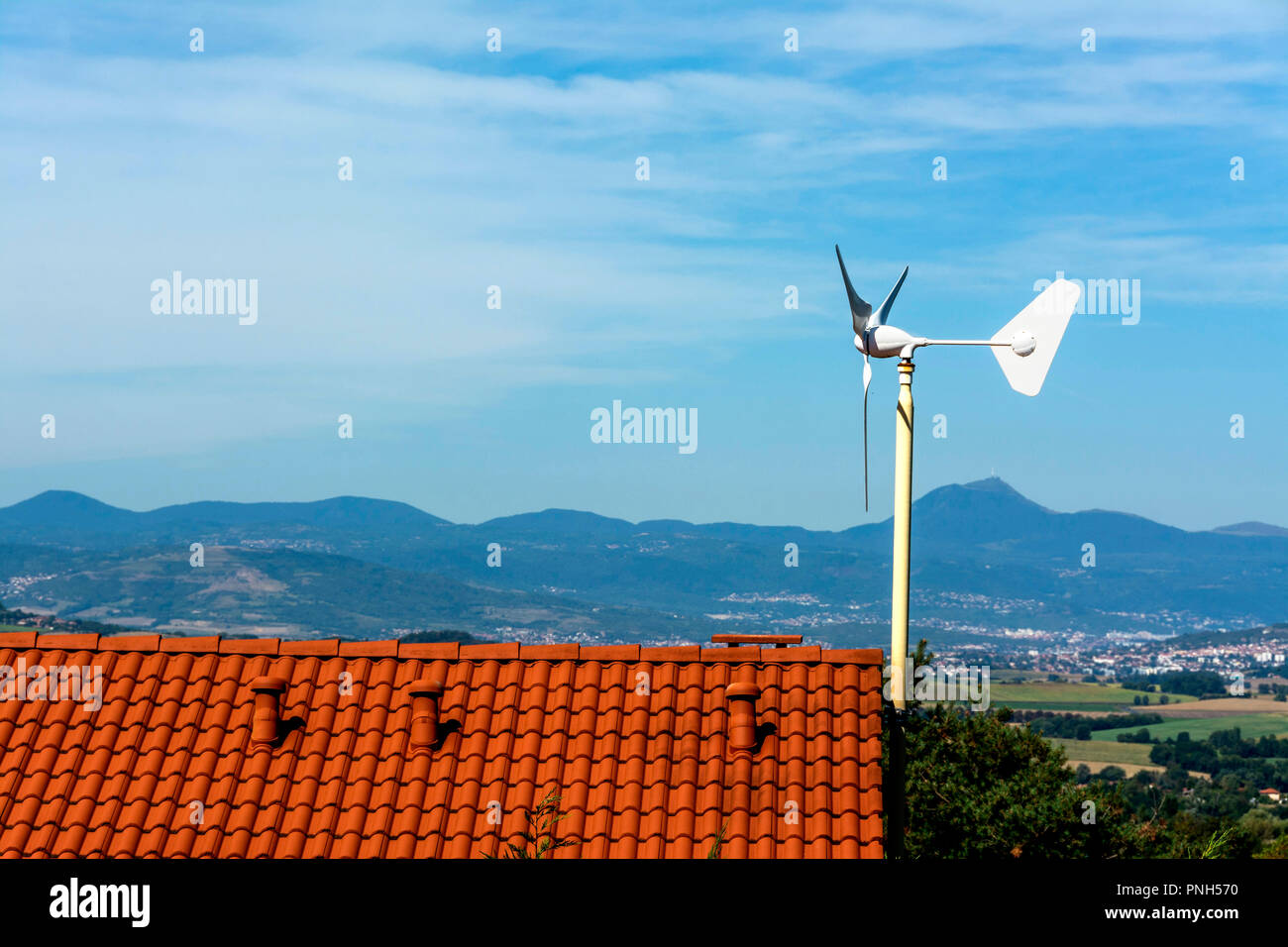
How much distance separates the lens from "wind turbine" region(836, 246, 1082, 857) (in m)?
16.8

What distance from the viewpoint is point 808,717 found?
17094 mm

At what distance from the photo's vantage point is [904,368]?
63.8ft

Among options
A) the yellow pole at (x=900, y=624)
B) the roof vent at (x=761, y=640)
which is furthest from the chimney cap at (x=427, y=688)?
the yellow pole at (x=900, y=624)

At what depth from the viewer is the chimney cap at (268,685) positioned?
56.2 ft

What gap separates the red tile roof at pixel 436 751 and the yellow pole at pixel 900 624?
0.34 metres

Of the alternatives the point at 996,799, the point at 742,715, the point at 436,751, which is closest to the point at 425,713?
the point at 436,751

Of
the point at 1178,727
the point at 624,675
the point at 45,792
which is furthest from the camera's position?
the point at 1178,727

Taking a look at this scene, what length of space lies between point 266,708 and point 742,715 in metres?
6.58

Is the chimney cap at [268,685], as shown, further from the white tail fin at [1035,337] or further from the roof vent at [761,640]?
the white tail fin at [1035,337]

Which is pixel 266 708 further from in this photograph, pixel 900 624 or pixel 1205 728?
pixel 1205 728

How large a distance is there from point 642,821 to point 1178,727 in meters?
194

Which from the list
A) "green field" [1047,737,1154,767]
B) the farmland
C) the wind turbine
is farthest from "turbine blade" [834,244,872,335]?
the farmland
